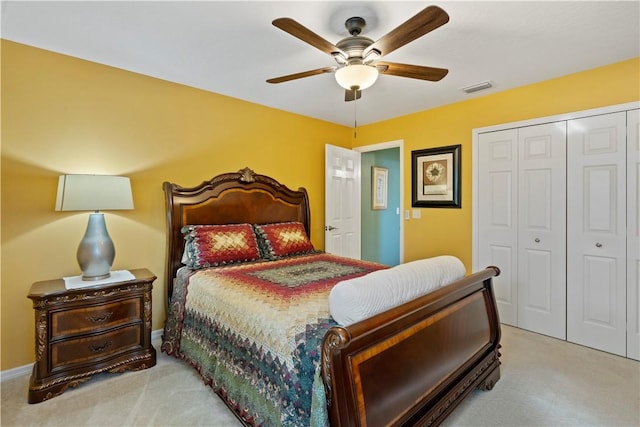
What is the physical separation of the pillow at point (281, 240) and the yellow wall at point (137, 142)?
77 centimetres

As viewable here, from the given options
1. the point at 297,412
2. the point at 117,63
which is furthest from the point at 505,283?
the point at 117,63

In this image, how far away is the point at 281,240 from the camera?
326cm

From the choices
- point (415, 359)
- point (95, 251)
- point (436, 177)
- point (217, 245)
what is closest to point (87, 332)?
point (95, 251)

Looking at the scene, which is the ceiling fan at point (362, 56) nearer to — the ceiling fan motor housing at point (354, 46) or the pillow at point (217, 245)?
the ceiling fan motor housing at point (354, 46)

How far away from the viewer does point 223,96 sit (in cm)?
Result: 336

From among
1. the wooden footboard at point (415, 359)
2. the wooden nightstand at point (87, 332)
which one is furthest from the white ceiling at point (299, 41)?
the wooden nightstand at point (87, 332)

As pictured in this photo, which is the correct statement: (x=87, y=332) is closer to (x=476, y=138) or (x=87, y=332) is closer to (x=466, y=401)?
(x=466, y=401)

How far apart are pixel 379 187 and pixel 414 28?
13.2 feet

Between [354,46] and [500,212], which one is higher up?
[354,46]

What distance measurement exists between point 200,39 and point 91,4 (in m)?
0.63

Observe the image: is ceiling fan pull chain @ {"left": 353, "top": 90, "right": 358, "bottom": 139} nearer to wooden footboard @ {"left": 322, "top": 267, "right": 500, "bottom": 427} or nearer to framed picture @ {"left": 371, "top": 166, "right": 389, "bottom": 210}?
framed picture @ {"left": 371, "top": 166, "right": 389, "bottom": 210}

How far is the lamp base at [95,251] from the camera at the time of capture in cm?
227

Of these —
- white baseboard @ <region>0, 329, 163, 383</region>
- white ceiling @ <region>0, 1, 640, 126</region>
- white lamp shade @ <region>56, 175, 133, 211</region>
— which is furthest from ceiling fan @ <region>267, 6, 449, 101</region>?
white baseboard @ <region>0, 329, 163, 383</region>

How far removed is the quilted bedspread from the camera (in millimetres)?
1385
